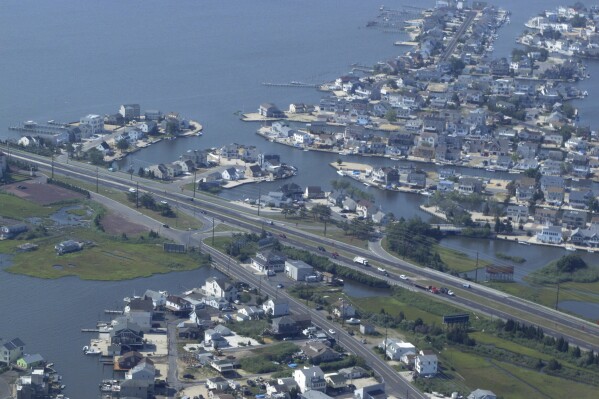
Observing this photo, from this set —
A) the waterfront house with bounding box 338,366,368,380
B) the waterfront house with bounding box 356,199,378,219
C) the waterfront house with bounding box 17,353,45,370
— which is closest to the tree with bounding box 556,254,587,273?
the waterfront house with bounding box 356,199,378,219

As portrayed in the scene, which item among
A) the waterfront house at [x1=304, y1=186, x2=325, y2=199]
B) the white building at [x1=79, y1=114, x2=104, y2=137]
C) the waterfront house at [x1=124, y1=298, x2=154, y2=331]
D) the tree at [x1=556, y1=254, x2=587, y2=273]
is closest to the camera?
the waterfront house at [x1=124, y1=298, x2=154, y2=331]

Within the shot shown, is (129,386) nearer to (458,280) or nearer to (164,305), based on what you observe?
(164,305)

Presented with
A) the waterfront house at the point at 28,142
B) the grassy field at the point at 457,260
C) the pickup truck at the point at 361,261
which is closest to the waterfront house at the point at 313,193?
the grassy field at the point at 457,260

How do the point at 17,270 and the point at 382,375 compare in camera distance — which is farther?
→ the point at 17,270

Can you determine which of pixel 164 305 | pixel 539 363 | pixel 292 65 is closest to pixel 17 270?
pixel 164 305

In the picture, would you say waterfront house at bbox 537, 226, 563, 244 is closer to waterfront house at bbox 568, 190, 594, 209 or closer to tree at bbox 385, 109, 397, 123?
waterfront house at bbox 568, 190, 594, 209
